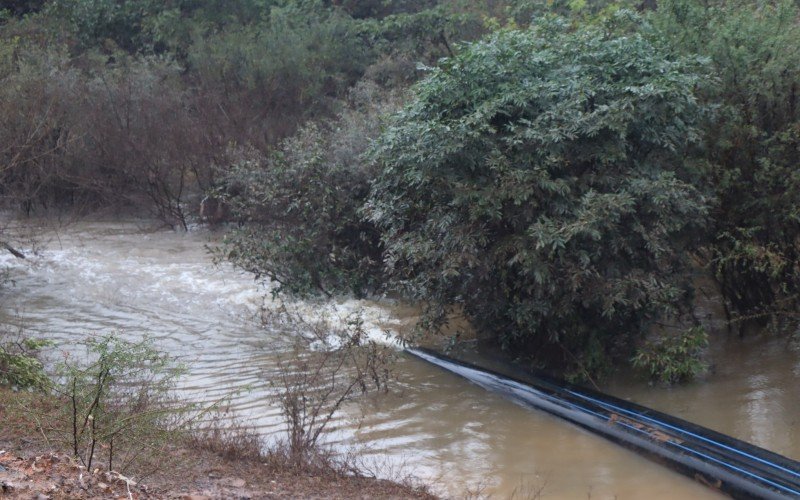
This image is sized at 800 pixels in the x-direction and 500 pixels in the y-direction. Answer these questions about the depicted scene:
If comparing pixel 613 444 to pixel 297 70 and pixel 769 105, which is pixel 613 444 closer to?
pixel 769 105

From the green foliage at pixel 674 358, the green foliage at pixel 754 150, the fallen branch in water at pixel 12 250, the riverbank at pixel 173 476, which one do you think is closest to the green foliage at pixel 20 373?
the riverbank at pixel 173 476

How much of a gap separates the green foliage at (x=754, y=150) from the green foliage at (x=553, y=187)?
1.74 ft

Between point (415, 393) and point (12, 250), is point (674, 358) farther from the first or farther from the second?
point (12, 250)

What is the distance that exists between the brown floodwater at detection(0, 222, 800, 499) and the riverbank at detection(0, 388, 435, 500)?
0.63m

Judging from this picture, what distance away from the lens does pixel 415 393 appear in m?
9.11

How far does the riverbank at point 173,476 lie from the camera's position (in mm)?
4734

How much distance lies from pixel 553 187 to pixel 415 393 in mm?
2671

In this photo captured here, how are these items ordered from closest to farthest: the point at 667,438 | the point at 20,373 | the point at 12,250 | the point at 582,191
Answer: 1. the point at 667,438
2. the point at 20,373
3. the point at 582,191
4. the point at 12,250

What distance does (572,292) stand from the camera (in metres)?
8.46


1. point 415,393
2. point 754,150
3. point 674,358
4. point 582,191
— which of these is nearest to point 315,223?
point 415,393

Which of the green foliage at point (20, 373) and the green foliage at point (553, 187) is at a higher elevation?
the green foliage at point (553, 187)

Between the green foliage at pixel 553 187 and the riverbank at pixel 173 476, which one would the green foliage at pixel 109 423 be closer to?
the riverbank at pixel 173 476

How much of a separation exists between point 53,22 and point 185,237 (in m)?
11.0

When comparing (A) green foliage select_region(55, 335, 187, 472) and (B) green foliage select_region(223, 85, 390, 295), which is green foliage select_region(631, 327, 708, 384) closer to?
(B) green foliage select_region(223, 85, 390, 295)
